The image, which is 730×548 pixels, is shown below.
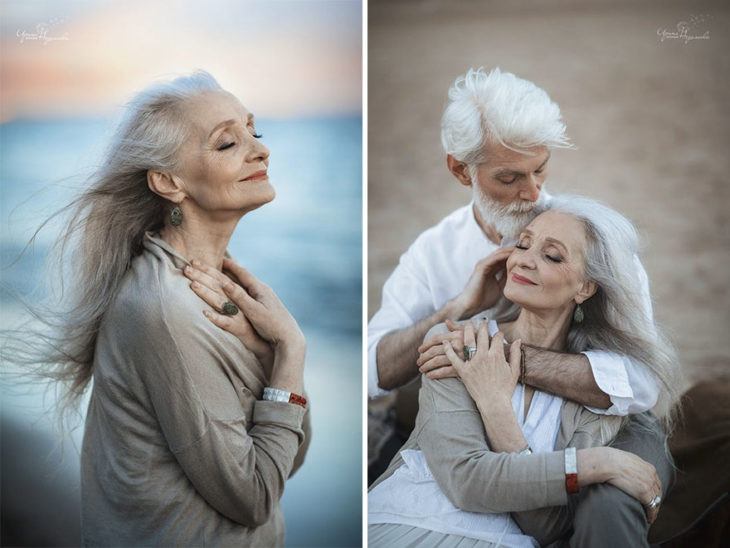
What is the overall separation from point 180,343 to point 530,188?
67.6 inches

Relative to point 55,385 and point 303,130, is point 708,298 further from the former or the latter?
point 55,385

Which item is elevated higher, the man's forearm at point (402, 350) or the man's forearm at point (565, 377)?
the man's forearm at point (402, 350)

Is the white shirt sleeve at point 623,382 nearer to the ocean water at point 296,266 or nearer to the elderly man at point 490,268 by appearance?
the elderly man at point 490,268

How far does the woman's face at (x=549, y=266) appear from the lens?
A: 4.11 m

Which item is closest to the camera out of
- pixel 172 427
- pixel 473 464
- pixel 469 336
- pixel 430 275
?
pixel 172 427

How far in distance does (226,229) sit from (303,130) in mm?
604

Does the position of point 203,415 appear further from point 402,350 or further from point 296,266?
point 402,350

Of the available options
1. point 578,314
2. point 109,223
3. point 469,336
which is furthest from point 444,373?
point 109,223

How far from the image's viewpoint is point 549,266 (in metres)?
4.14

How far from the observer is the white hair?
4.31 metres
